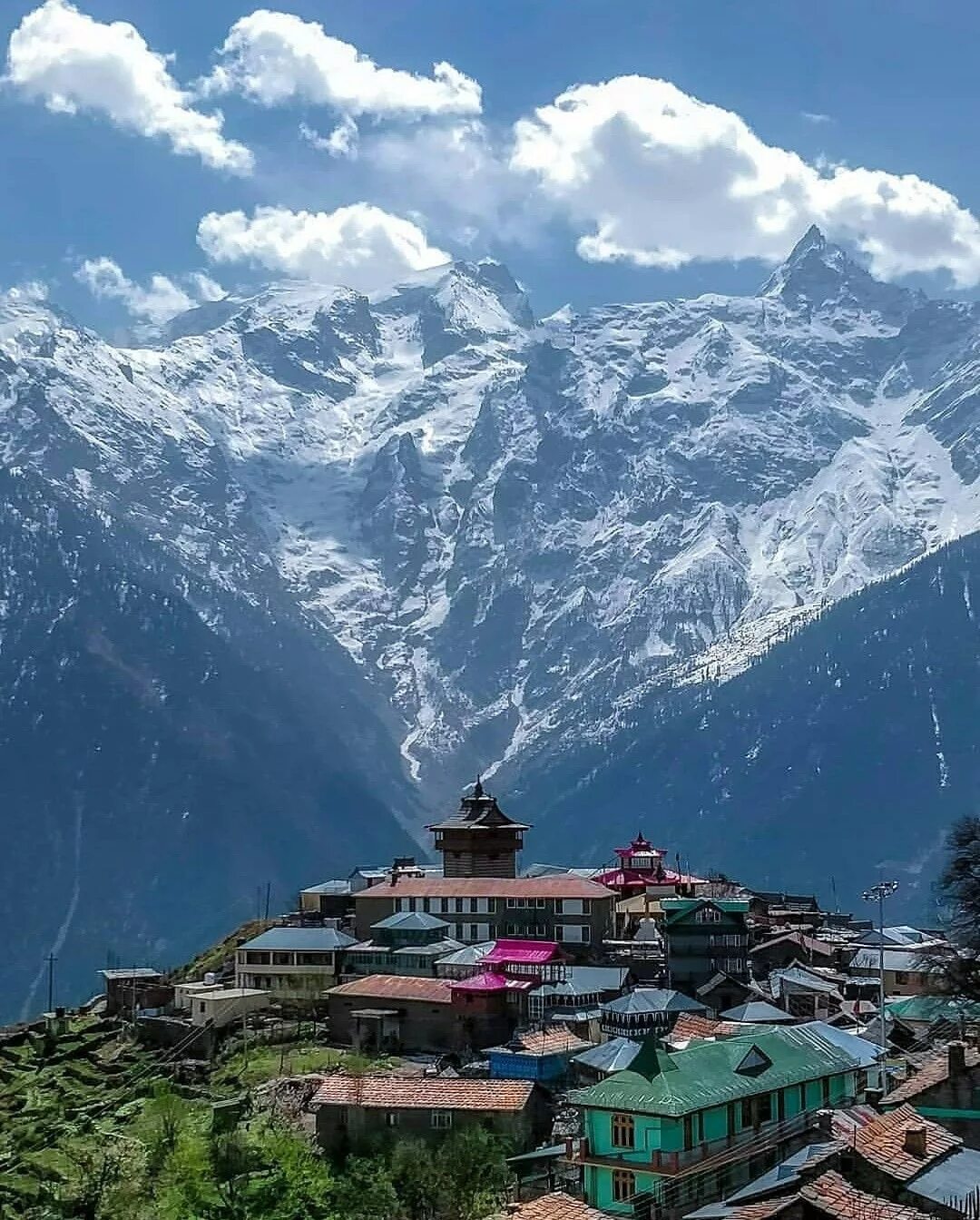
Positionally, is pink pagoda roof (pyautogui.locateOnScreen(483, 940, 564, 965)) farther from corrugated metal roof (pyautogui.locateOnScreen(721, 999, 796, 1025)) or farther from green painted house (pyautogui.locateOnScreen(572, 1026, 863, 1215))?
green painted house (pyautogui.locateOnScreen(572, 1026, 863, 1215))

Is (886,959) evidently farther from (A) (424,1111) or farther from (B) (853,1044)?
(A) (424,1111)

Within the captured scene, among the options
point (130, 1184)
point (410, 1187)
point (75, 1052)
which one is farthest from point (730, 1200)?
point (75, 1052)

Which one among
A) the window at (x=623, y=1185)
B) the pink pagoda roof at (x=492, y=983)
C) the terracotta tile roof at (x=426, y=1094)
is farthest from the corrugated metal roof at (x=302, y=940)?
the window at (x=623, y=1185)

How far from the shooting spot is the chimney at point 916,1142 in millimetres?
44188

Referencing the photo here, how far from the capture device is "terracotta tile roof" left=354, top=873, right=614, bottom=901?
99.6m

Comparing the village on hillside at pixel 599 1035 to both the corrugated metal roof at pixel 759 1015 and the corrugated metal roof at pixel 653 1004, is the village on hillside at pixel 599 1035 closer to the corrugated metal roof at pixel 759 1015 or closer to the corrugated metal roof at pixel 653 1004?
the corrugated metal roof at pixel 653 1004

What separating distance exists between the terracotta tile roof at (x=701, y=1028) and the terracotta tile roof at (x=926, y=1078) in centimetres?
1178

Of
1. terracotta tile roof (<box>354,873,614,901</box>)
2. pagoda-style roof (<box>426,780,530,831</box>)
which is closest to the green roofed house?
terracotta tile roof (<box>354,873,614,901</box>)

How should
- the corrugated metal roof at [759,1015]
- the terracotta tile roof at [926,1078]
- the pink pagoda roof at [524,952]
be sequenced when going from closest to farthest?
1. the terracotta tile roof at [926,1078]
2. the corrugated metal roof at [759,1015]
3. the pink pagoda roof at [524,952]

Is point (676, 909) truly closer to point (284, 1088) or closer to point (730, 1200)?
point (284, 1088)

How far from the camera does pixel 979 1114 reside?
5041 centimetres

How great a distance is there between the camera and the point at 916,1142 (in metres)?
44.8

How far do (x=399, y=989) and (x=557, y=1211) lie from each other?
38.0 metres

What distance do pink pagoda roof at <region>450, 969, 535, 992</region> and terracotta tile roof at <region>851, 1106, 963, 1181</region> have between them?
3433cm
